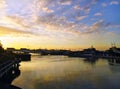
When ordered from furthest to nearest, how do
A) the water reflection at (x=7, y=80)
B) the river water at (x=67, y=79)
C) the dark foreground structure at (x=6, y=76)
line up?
the river water at (x=67, y=79), the dark foreground structure at (x=6, y=76), the water reflection at (x=7, y=80)

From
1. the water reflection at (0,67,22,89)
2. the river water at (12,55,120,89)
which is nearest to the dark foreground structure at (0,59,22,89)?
the water reflection at (0,67,22,89)

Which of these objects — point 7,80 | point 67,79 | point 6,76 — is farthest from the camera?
point 67,79

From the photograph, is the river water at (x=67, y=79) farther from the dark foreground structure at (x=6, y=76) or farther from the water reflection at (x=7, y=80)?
the dark foreground structure at (x=6, y=76)

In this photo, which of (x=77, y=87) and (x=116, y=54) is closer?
(x=77, y=87)

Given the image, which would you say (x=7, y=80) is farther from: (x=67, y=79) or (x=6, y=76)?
(x=67, y=79)

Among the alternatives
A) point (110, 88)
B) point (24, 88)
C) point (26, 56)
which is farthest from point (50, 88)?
point (26, 56)

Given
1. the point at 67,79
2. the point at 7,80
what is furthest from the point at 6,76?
the point at 67,79

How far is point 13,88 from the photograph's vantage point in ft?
85.2

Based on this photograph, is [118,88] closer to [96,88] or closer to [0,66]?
[96,88]

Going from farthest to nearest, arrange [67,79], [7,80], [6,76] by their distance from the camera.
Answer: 1. [67,79]
2. [6,76]
3. [7,80]

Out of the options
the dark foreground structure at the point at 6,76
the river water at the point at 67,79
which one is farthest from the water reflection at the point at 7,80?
the river water at the point at 67,79

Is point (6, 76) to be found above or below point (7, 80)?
above

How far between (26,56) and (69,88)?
377ft

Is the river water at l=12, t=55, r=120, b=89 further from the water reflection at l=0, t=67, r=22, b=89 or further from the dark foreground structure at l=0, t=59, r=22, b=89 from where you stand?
the dark foreground structure at l=0, t=59, r=22, b=89
